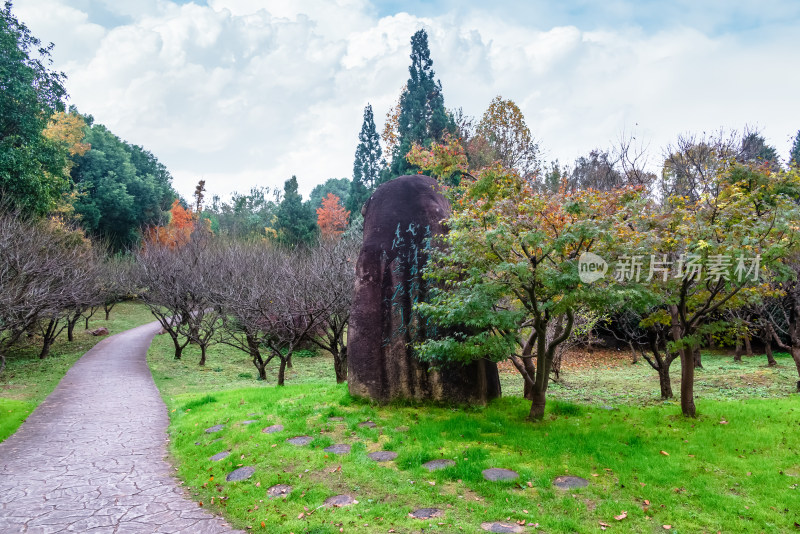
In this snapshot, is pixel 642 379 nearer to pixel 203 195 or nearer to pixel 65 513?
pixel 65 513

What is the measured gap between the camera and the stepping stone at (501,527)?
470cm

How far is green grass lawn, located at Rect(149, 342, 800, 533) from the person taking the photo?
16.2ft

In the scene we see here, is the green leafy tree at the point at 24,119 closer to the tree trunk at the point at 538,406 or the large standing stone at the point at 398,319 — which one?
the large standing stone at the point at 398,319

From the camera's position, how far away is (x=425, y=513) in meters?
5.11

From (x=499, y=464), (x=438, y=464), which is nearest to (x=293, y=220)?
(x=438, y=464)

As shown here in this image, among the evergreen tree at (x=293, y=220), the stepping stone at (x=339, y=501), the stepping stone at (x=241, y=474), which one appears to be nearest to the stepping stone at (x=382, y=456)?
the stepping stone at (x=339, y=501)

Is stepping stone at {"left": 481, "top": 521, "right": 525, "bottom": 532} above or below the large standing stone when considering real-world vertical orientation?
below

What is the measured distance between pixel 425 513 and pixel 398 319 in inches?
176

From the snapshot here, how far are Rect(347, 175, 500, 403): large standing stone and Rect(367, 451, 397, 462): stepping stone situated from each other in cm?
232

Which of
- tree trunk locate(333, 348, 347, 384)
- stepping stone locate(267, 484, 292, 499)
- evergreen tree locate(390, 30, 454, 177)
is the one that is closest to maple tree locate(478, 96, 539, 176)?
evergreen tree locate(390, 30, 454, 177)

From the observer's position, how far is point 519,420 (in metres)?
8.37

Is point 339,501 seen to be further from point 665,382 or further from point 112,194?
point 112,194

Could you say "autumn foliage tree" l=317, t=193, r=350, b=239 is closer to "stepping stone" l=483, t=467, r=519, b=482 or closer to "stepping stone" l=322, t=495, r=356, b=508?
"stepping stone" l=483, t=467, r=519, b=482

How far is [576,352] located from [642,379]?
316 inches
